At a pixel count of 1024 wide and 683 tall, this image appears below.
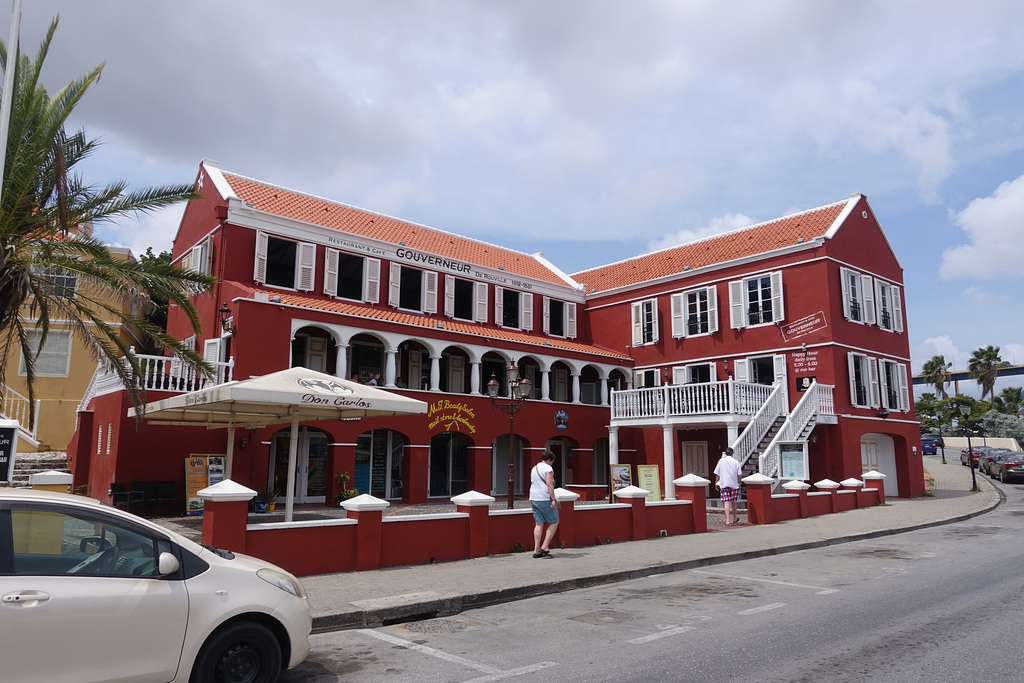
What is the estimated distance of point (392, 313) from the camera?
75.6 feet

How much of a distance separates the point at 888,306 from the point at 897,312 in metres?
0.77

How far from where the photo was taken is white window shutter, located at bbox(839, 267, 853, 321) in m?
23.8

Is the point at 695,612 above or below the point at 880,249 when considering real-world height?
below

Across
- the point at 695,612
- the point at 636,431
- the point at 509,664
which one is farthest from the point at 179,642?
the point at 636,431

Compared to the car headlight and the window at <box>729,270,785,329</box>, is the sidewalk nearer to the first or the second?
the car headlight

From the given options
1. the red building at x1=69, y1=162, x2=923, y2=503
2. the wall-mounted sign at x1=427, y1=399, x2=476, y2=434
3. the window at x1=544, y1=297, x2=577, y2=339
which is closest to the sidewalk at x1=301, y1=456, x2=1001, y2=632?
the red building at x1=69, y1=162, x2=923, y2=503

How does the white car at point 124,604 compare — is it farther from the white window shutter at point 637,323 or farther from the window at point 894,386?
the window at point 894,386

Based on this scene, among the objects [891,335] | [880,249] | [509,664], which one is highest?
[880,249]

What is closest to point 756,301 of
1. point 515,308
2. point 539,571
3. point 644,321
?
point 644,321

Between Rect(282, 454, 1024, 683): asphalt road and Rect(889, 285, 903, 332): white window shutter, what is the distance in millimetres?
17212

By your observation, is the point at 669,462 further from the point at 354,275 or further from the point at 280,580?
the point at 280,580

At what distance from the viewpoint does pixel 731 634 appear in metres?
6.93

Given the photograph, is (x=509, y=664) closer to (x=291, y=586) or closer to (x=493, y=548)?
(x=291, y=586)

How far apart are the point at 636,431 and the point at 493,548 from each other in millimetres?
15502
